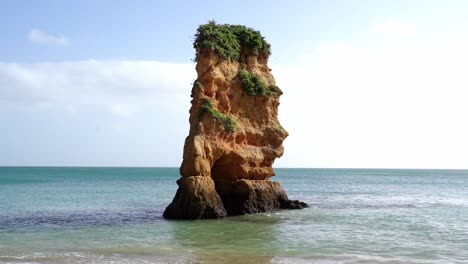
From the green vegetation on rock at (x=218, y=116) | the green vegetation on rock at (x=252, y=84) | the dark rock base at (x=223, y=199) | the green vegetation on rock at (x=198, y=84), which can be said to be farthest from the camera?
the green vegetation on rock at (x=252, y=84)

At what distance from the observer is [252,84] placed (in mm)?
30250

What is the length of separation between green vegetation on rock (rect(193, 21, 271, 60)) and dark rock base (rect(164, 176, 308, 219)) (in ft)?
24.5

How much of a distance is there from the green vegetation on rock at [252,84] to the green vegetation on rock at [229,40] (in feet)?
3.94

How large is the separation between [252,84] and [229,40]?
2.94 m

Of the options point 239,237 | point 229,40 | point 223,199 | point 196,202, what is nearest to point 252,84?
point 229,40

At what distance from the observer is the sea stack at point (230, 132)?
26625 millimetres

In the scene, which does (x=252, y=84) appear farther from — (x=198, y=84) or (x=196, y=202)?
(x=196, y=202)

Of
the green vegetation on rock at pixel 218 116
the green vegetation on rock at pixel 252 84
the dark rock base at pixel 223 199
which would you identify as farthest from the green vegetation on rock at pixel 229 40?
the dark rock base at pixel 223 199

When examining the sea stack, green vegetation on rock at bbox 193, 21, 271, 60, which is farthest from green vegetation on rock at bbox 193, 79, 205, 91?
green vegetation on rock at bbox 193, 21, 271, 60

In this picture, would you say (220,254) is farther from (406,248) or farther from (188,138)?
(188,138)

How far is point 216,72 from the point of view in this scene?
28656mm

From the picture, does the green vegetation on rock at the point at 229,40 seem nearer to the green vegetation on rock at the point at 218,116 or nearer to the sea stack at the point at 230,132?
the sea stack at the point at 230,132

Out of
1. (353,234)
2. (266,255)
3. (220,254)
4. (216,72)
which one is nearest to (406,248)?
(353,234)

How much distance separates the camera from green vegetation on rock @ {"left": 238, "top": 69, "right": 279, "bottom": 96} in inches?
1184
